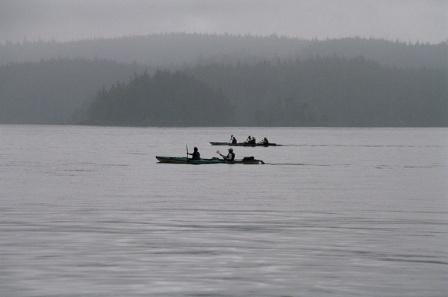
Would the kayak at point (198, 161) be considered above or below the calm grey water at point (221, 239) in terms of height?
above

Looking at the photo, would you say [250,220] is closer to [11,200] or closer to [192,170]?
[11,200]

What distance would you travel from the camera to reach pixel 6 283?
23391mm

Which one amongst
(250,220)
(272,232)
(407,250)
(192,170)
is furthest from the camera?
(192,170)

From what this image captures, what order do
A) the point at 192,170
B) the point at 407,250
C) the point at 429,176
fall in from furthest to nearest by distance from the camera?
the point at 192,170 < the point at 429,176 < the point at 407,250

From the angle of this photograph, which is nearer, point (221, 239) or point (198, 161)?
point (221, 239)

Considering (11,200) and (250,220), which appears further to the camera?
(11,200)

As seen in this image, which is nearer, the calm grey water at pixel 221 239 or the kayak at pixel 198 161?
the calm grey water at pixel 221 239

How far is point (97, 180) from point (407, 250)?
42806mm

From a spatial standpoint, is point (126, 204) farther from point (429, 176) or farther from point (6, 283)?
point (429, 176)

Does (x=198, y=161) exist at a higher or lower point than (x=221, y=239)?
higher

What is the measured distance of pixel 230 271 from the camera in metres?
25.3

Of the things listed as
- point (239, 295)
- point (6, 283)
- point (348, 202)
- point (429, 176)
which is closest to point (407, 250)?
point (239, 295)

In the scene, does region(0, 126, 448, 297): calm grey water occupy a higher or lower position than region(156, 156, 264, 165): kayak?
lower

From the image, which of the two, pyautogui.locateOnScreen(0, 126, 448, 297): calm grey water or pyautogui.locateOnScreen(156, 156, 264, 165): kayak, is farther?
pyautogui.locateOnScreen(156, 156, 264, 165): kayak
